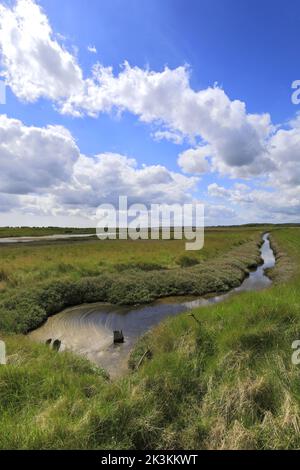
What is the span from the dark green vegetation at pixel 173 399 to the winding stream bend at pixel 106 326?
282 centimetres

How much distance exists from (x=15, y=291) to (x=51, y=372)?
12.0m

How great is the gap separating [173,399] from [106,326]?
9114 mm

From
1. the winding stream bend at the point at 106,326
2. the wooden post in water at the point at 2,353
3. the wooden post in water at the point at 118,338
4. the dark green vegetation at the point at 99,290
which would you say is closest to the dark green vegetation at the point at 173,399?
the wooden post in water at the point at 2,353

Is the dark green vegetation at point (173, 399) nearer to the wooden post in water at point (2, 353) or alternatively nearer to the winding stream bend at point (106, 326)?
the wooden post in water at point (2, 353)

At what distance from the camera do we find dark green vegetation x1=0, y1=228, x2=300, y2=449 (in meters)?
5.08

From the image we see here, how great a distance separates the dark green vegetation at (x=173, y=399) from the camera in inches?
200

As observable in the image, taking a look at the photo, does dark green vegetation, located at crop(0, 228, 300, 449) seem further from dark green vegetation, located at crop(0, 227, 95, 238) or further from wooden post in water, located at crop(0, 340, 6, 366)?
dark green vegetation, located at crop(0, 227, 95, 238)

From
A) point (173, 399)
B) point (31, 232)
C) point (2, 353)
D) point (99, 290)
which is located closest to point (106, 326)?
point (99, 290)

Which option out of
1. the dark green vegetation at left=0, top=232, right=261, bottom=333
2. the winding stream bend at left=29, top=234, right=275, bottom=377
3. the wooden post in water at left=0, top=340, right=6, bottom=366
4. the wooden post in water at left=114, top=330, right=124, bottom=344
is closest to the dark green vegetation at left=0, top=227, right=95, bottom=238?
the dark green vegetation at left=0, top=232, right=261, bottom=333

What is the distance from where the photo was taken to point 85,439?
4.93 m

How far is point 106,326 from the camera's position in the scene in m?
15.0

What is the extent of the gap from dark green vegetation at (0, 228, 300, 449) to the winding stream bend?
9.25 ft

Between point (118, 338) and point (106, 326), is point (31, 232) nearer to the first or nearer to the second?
point (106, 326)
